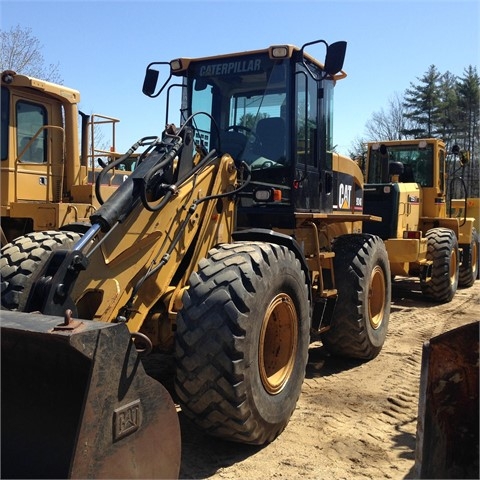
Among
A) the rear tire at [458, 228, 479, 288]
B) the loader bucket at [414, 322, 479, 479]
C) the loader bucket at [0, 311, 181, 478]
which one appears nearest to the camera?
the loader bucket at [0, 311, 181, 478]

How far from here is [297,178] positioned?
4.94 metres

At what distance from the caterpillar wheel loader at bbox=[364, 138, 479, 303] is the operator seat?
4.95 m

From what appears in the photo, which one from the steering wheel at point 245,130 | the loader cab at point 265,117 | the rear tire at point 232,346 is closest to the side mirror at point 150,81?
Answer: the loader cab at point 265,117

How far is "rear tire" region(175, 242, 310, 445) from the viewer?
3162 mm

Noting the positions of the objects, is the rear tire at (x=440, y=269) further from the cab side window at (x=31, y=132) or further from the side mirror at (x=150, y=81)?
the cab side window at (x=31, y=132)

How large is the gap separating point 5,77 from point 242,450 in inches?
222

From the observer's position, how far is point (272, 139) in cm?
488

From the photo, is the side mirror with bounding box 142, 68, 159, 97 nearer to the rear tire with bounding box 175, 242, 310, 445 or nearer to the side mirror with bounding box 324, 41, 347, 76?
the side mirror with bounding box 324, 41, 347, 76

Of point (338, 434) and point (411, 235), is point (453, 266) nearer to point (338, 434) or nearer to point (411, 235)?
point (411, 235)

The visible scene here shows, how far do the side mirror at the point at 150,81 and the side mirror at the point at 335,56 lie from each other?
1.70 metres

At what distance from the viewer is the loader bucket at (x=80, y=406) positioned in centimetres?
236

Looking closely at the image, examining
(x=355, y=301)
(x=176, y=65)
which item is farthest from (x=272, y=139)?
(x=355, y=301)

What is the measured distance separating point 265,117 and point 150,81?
1.22 meters

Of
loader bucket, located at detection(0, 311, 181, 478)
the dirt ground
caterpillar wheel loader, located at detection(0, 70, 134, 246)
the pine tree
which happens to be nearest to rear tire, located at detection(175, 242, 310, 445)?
the dirt ground
